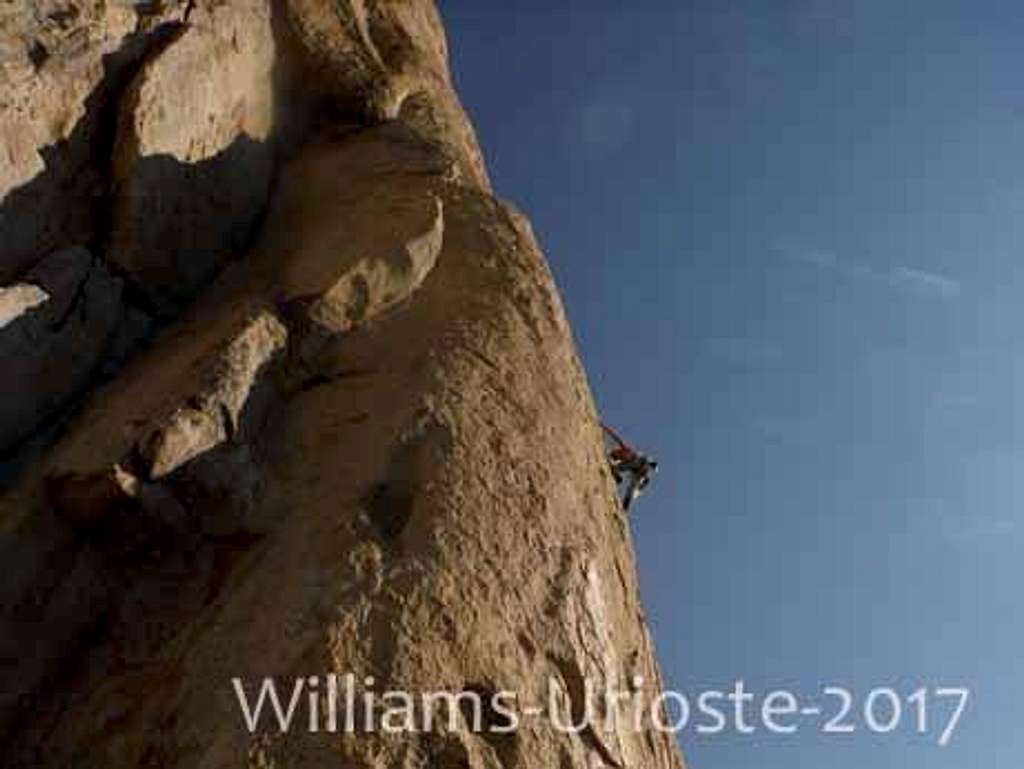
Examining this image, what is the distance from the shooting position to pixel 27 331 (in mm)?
11367

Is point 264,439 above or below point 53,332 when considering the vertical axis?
below

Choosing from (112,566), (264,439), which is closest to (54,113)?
(264,439)

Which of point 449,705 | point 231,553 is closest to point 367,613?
point 449,705

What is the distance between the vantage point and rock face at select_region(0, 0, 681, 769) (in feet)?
29.9

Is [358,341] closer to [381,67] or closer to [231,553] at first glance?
[231,553]

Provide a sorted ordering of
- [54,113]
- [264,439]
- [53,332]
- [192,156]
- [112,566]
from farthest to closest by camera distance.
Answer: [192,156], [54,113], [53,332], [264,439], [112,566]

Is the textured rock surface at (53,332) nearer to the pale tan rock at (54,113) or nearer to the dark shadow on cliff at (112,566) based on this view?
the pale tan rock at (54,113)

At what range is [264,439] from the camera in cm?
1090

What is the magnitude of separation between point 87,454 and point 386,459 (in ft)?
7.31

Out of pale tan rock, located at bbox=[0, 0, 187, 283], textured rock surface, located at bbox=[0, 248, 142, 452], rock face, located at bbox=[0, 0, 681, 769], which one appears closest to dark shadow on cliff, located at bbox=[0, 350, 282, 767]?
Result: rock face, located at bbox=[0, 0, 681, 769]

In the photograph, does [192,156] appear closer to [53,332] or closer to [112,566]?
[53,332]

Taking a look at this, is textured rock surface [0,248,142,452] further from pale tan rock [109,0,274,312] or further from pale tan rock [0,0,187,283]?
pale tan rock [109,0,274,312]

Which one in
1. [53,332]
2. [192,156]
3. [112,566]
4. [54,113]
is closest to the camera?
[112,566]

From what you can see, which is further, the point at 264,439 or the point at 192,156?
the point at 192,156
